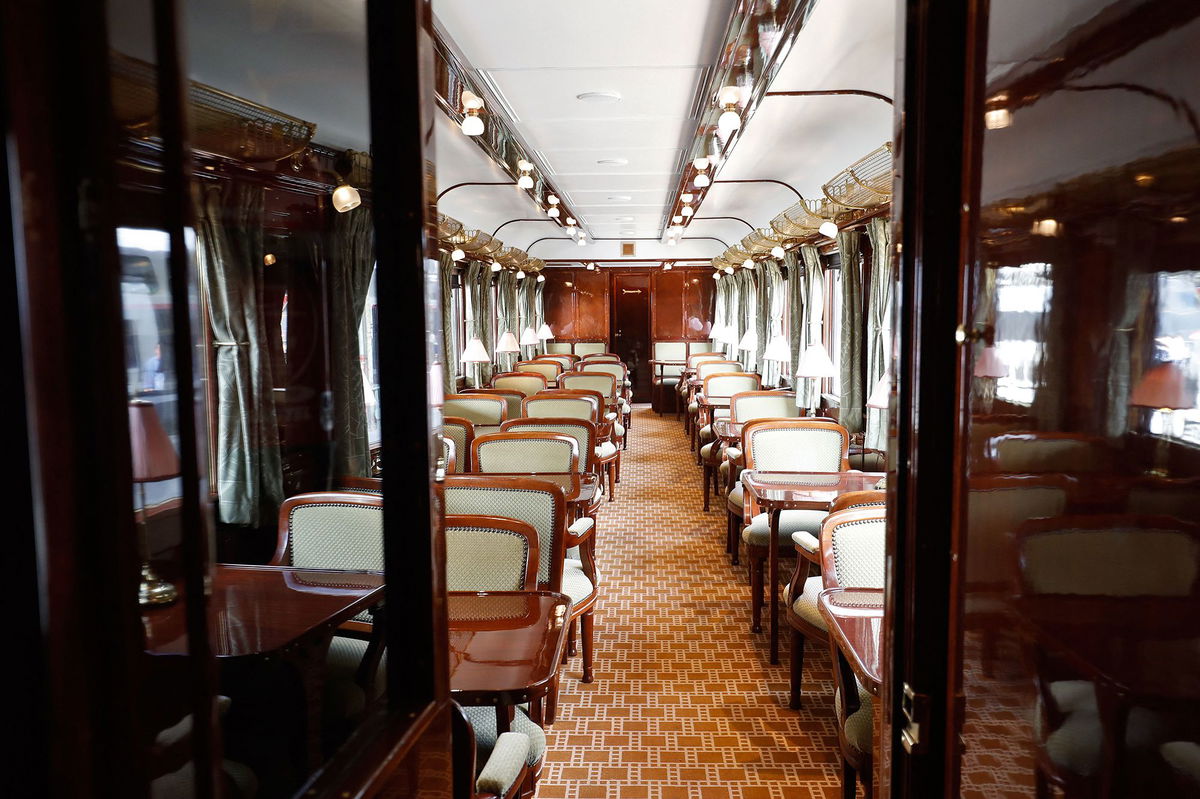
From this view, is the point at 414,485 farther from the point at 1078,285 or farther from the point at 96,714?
the point at 1078,285

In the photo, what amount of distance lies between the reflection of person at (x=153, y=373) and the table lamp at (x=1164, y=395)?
102cm

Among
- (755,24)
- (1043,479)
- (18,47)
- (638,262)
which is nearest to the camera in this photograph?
(18,47)

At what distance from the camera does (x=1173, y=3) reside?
827 mm

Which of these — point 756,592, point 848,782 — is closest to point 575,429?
point 756,592

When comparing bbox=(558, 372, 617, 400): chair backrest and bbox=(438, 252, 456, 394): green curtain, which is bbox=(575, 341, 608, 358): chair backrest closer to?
bbox=(438, 252, 456, 394): green curtain

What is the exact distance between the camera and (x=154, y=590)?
737 mm

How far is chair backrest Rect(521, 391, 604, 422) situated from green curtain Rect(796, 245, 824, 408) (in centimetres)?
277

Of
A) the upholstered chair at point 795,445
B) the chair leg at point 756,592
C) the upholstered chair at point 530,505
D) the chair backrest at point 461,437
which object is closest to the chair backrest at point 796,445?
the upholstered chair at point 795,445

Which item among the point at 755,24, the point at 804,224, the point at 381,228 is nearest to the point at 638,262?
the point at 804,224

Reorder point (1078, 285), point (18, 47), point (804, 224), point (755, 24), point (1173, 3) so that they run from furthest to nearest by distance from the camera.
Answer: point (804, 224)
point (755, 24)
point (1078, 285)
point (1173, 3)
point (18, 47)

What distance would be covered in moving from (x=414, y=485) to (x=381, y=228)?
1.41 ft

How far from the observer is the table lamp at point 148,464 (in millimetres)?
713

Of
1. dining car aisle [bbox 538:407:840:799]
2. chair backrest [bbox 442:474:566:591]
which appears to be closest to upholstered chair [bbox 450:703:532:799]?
chair backrest [bbox 442:474:566:591]

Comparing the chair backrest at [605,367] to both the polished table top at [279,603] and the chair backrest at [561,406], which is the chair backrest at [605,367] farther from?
the polished table top at [279,603]
